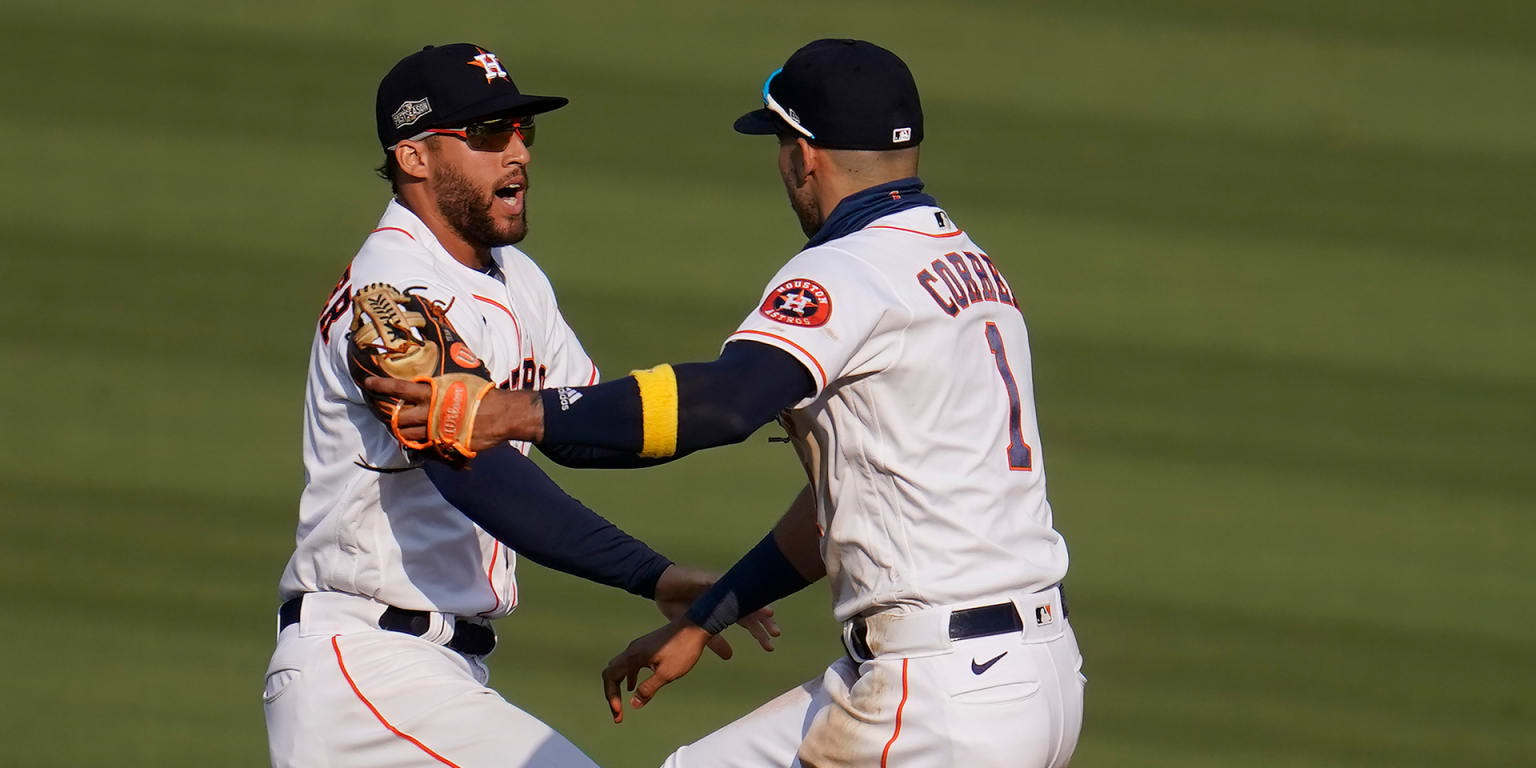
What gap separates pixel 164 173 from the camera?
4.20 meters

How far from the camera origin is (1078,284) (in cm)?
418

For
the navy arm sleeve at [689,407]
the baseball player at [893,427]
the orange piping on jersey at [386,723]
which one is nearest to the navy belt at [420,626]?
the orange piping on jersey at [386,723]

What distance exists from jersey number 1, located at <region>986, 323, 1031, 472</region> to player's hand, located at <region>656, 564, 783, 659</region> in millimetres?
620

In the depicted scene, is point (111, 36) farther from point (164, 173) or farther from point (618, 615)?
point (618, 615)

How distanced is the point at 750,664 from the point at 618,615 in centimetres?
36

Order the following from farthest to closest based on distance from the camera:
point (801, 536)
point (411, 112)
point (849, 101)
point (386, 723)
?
point (411, 112) < point (801, 536) < point (386, 723) < point (849, 101)

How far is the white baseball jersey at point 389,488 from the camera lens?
2.75 metres

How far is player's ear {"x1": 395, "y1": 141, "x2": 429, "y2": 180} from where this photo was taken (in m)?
2.99

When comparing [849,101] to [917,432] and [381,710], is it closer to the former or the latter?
[917,432]

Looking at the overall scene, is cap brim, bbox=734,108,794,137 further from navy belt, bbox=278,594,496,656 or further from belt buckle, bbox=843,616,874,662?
navy belt, bbox=278,594,496,656

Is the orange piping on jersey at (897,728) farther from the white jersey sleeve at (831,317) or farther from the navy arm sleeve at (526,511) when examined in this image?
the navy arm sleeve at (526,511)

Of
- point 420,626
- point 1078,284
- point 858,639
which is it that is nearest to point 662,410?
point 858,639

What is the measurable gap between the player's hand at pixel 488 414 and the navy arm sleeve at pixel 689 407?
0.02 m

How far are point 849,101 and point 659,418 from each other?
656 millimetres
